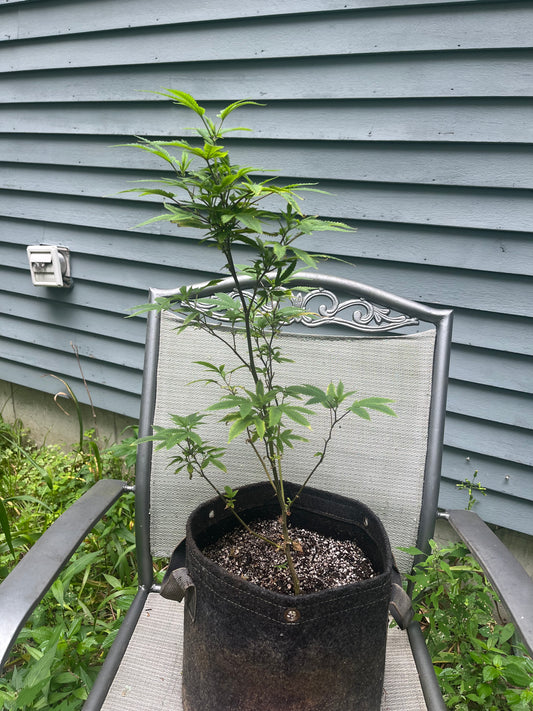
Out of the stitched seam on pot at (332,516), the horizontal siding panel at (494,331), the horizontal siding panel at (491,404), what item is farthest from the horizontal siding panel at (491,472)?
the stitched seam on pot at (332,516)

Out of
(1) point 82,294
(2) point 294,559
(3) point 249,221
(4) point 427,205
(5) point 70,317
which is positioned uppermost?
(4) point 427,205

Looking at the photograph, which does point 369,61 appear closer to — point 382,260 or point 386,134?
point 386,134

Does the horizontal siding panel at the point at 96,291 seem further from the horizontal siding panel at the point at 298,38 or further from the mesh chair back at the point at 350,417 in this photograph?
the mesh chair back at the point at 350,417

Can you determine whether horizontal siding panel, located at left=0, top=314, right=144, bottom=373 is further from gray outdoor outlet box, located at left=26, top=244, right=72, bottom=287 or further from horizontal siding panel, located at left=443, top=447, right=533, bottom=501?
horizontal siding panel, located at left=443, top=447, right=533, bottom=501

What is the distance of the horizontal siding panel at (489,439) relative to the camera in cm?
165

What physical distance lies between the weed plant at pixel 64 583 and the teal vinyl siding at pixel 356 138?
0.66 metres

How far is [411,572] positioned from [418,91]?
4.41 feet

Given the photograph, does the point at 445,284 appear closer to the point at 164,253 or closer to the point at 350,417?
the point at 350,417

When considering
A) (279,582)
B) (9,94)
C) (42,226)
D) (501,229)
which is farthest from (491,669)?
(9,94)

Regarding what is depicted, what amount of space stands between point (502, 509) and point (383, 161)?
1.24 metres

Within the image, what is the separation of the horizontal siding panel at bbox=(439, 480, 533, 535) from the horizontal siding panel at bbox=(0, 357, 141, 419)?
144 centimetres

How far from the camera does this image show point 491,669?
113 cm

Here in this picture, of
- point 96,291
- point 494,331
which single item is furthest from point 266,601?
point 96,291

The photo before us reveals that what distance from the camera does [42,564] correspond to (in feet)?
2.61
